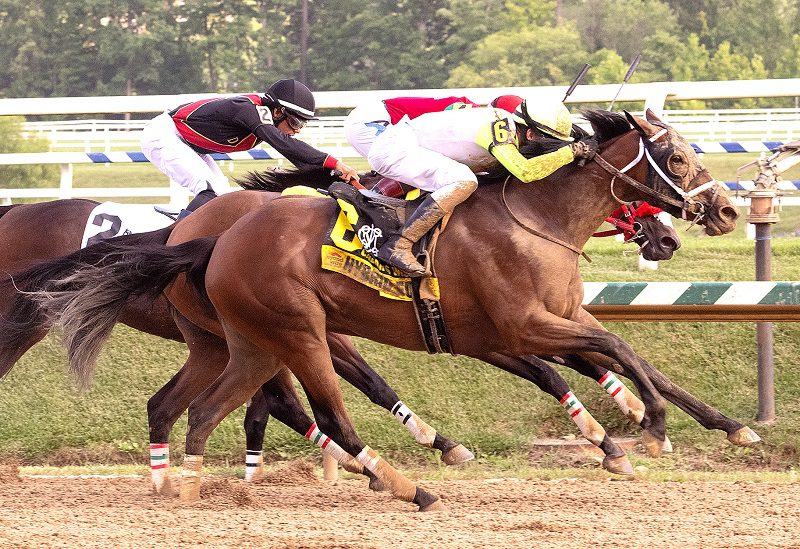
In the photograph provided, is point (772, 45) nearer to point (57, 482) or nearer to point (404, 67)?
point (404, 67)

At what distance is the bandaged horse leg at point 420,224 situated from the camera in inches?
199

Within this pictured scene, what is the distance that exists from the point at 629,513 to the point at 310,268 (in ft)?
5.40

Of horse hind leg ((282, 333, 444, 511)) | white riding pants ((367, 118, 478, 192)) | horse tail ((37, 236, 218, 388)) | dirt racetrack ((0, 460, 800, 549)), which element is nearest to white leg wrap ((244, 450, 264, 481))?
dirt racetrack ((0, 460, 800, 549))

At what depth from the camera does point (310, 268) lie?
17.1 feet

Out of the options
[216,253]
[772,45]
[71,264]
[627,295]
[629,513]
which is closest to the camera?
[629,513]

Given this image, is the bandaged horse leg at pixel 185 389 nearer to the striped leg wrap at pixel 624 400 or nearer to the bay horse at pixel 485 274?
the bay horse at pixel 485 274

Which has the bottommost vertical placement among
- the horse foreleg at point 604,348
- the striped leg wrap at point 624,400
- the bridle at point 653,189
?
the striped leg wrap at point 624,400

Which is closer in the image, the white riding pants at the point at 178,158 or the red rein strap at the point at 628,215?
the red rein strap at the point at 628,215

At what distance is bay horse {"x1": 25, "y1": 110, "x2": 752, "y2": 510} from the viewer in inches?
200

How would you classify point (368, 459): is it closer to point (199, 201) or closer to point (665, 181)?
point (665, 181)

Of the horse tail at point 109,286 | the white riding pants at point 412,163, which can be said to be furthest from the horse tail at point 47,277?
the white riding pants at point 412,163

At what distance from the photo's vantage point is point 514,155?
5.12m

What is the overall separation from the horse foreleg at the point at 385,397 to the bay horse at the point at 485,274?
0.78 metres

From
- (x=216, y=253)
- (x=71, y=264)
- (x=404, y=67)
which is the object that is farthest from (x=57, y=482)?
(x=404, y=67)
